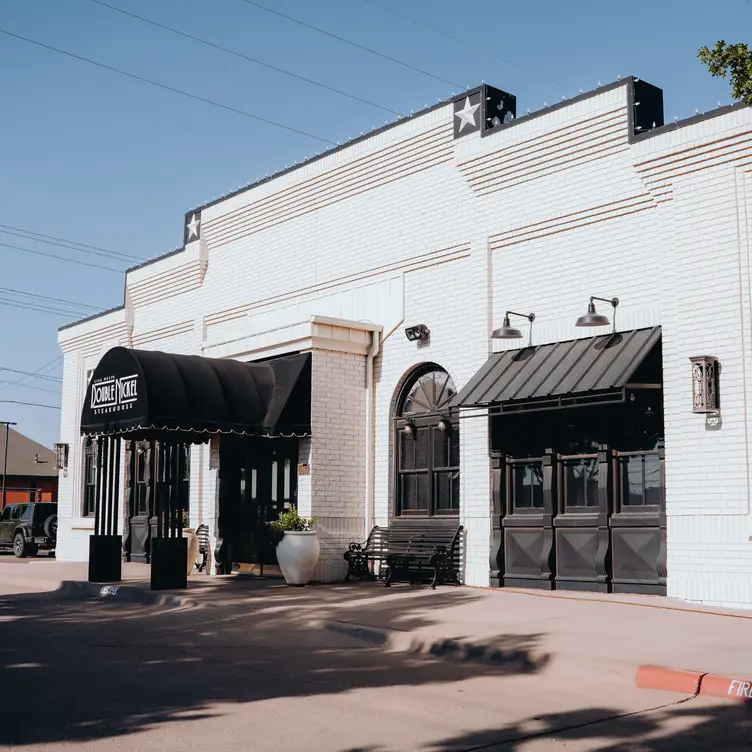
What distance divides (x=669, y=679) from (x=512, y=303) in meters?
8.48

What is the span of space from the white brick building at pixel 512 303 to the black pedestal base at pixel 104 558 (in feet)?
8.16

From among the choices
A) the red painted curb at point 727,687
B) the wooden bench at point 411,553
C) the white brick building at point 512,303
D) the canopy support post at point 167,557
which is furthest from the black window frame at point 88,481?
the red painted curb at point 727,687

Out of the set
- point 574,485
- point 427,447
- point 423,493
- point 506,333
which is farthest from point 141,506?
point 574,485

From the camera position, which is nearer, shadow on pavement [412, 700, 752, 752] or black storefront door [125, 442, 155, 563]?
shadow on pavement [412, 700, 752, 752]

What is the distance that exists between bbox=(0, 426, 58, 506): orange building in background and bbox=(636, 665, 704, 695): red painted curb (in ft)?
197

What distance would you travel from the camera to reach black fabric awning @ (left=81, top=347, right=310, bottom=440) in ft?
54.7

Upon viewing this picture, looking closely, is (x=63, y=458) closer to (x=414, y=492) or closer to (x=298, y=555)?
(x=298, y=555)

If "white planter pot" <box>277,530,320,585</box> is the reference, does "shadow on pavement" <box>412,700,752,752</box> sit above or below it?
below

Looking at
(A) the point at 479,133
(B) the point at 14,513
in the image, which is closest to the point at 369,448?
(A) the point at 479,133

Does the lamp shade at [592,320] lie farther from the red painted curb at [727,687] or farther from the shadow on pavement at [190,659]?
the red painted curb at [727,687]

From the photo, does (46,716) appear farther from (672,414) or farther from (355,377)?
(355,377)

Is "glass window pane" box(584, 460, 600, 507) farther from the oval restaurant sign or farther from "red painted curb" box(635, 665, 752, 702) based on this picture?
the oval restaurant sign

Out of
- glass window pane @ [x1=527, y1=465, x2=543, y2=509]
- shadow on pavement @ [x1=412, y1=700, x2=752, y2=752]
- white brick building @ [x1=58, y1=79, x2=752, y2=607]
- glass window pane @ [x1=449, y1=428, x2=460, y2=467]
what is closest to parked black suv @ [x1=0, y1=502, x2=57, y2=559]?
white brick building @ [x1=58, y1=79, x2=752, y2=607]

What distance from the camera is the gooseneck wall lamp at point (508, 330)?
1535cm
